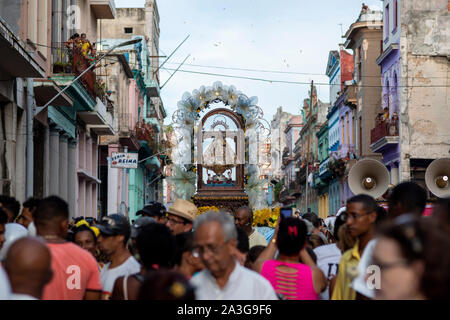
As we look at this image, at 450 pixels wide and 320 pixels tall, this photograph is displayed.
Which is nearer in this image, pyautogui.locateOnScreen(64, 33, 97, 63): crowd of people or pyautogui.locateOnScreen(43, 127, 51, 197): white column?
pyautogui.locateOnScreen(43, 127, 51, 197): white column

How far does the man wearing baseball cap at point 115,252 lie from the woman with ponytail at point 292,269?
941mm

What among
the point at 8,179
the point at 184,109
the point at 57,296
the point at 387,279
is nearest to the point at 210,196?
the point at 184,109

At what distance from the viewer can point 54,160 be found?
72.9 feet

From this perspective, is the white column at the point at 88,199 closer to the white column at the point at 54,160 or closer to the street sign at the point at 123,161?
the white column at the point at 54,160

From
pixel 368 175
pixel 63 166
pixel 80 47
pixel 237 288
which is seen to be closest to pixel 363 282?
pixel 237 288

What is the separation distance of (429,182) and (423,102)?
17.7 meters

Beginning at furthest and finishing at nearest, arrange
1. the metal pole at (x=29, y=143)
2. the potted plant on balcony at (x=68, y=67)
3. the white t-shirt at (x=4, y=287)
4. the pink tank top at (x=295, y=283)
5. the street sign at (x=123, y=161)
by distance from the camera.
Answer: the street sign at (x=123, y=161) → the potted plant on balcony at (x=68, y=67) → the metal pole at (x=29, y=143) → the pink tank top at (x=295, y=283) → the white t-shirt at (x=4, y=287)

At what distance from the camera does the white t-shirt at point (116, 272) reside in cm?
596

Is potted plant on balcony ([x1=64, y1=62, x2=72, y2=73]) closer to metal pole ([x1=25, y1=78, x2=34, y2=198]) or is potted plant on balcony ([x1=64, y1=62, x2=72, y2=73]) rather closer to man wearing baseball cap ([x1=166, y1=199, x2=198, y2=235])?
metal pole ([x1=25, y1=78, x2=34, y2=198])

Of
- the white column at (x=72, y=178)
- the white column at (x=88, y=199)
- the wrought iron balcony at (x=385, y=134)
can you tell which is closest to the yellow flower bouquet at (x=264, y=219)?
the white column at (x=72, y=178)

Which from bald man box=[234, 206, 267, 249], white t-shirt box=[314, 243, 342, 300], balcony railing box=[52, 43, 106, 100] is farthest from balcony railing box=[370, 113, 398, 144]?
white t-shirt box=[314, 243, 342, 300]

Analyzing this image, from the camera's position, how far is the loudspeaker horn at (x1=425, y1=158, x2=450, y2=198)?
15.9 meters

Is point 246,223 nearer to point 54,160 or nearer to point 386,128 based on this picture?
point 54,160
